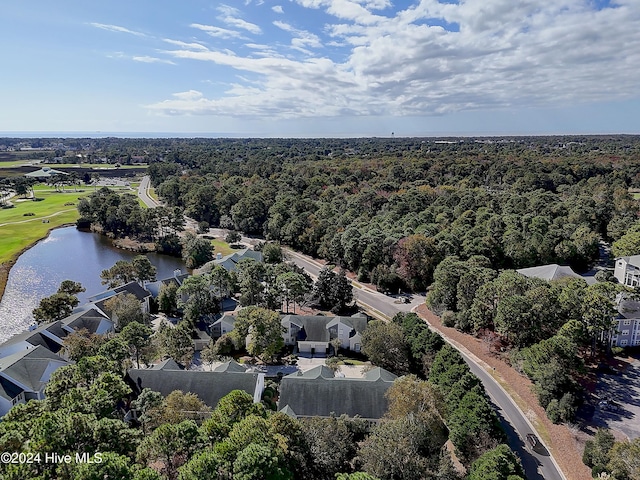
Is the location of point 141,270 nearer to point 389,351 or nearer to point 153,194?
point 389,351

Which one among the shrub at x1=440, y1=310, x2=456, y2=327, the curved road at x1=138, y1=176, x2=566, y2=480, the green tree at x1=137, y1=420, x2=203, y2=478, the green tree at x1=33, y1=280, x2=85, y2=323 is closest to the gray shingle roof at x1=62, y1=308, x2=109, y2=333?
the green tree at x1=33, y1=280, x2=85, y2=323

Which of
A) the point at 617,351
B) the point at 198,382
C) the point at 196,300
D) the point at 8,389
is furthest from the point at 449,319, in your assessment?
the point at 8,389

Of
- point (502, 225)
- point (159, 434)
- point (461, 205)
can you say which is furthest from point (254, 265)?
point (461, 205)

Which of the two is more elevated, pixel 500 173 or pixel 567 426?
pixel 500 173

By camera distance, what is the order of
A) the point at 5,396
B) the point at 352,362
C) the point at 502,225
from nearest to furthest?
the point at 5,396, the point at 352,362, the point at 502,225

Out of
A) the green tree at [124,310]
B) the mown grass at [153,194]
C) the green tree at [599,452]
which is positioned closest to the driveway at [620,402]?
the green tree at [599,452]

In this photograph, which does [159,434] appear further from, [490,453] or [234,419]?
[490,453]
